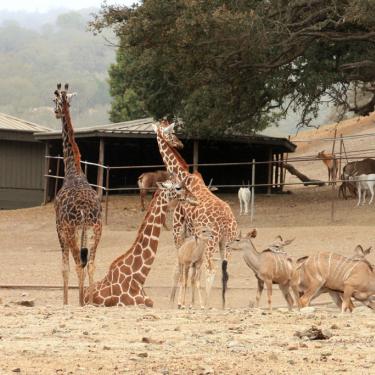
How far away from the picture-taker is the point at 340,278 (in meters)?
14.5

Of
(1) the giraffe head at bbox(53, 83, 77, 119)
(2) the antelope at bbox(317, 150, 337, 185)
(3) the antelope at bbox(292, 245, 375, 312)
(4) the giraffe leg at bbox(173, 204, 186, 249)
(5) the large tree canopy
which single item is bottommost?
(3) the antelope at bbox(292, 245, 375, 312)

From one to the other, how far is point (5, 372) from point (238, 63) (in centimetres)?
2171

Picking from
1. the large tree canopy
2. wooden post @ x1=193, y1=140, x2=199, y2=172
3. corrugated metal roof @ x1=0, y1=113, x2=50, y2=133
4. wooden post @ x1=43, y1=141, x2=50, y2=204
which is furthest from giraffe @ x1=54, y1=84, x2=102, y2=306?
corrugated metal roof @ x1=0, y1=113, x2=50, y2=133

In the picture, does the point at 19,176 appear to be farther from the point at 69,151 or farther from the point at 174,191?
the point at 174,191

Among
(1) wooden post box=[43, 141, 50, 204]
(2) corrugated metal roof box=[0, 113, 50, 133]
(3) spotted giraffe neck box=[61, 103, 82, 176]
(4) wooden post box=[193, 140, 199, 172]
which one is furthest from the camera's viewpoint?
(2) corrugated metal roof box=[0, 113, 50, 133]

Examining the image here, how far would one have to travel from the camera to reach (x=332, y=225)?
2766 cm

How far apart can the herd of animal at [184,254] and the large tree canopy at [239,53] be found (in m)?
9.92

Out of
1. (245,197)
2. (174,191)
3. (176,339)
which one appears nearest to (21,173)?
(245,197)

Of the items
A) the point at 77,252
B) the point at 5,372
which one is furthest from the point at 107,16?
the point at 5,372

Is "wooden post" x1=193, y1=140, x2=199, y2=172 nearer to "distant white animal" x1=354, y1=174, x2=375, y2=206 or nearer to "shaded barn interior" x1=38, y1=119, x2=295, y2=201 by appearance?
"shaded barn interior" x1=38, y1=119, x2=295, y2=201

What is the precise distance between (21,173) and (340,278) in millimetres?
24321

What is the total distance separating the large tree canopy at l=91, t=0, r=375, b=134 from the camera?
90.8 ft

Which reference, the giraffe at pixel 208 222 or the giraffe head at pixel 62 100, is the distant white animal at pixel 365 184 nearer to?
the giraffe at pixel 208 222

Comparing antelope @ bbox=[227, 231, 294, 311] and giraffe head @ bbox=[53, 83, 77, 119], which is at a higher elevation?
giraffe head @ bbox=[53, 83, 77, 119]
